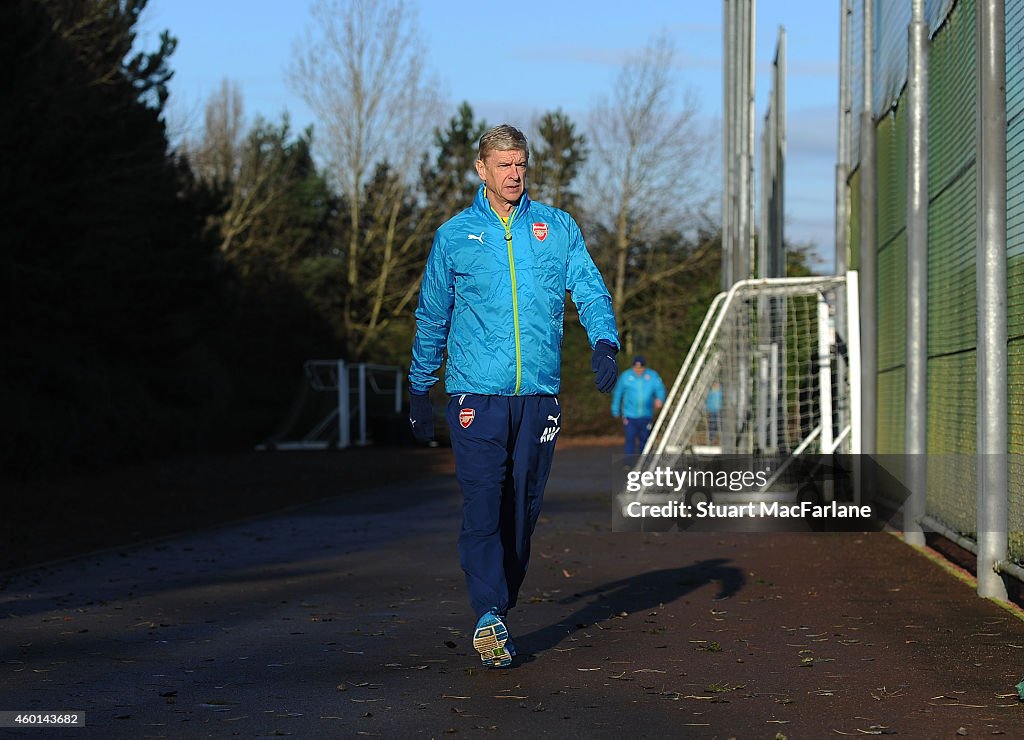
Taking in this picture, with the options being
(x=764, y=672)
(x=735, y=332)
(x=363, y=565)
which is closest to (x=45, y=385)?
(x=735, y=332)

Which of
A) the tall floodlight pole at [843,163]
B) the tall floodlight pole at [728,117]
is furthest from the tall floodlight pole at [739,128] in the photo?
the tall floodlight pole at [843,163]

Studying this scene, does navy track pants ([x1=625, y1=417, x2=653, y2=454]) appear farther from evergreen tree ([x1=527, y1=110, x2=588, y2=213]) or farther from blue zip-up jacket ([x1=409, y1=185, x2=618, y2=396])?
evergreen tree ([x1=527, y1=110, x2=588, y2=213])

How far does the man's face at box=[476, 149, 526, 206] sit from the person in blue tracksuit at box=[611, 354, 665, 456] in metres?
16.9

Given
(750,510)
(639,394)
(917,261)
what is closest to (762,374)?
(639,394)

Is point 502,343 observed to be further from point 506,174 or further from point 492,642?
point 492,642

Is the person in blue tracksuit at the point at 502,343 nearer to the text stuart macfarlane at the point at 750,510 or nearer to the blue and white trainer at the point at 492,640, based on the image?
the blue and white trainer at the point at 492,640

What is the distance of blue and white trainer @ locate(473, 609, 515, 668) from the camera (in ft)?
21.2

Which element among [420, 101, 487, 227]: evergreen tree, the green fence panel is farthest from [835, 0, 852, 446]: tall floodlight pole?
[420, 101, 487, 227]: evergreen tree

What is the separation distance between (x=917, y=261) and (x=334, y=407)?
32634 mm

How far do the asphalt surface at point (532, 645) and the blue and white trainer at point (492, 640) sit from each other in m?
0.07

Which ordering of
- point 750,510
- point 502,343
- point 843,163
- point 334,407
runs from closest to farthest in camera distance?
point 502,343, point 750,510, point 843,163, point 334,407

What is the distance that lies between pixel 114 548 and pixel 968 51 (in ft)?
23.6
